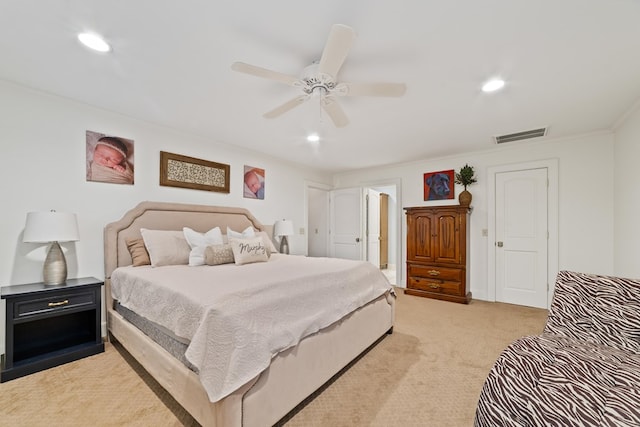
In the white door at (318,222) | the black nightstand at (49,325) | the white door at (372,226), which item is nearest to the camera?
the black nightstand at (49,325)

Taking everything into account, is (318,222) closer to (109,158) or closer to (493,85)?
(109,158)

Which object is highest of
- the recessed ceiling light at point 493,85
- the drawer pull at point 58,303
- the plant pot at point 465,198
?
the recessed ceiling light at point 493,85

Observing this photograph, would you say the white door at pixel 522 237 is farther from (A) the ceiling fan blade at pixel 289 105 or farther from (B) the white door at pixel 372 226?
(A) the ceiling fan blade at pixel 289 105

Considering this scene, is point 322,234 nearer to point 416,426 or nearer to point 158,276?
point 158,276

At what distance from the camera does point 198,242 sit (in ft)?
9.41

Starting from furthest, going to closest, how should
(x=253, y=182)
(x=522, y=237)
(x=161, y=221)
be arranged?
1. (x=253, y=182)
2. (x=522, y=237)
3. (x=161, y=221)

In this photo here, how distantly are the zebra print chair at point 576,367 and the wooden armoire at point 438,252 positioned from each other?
2301mm

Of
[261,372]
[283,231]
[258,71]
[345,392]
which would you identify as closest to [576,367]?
[345,392]

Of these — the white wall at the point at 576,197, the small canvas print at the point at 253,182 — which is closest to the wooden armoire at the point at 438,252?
the white wall at the point at 576,197

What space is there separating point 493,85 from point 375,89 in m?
1.15

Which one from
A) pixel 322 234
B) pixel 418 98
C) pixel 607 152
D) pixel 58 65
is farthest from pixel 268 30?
pixel 322 234

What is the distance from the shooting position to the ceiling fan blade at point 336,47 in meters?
1.28

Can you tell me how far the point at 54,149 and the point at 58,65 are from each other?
0.84 metres

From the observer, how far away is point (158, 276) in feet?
6.84
